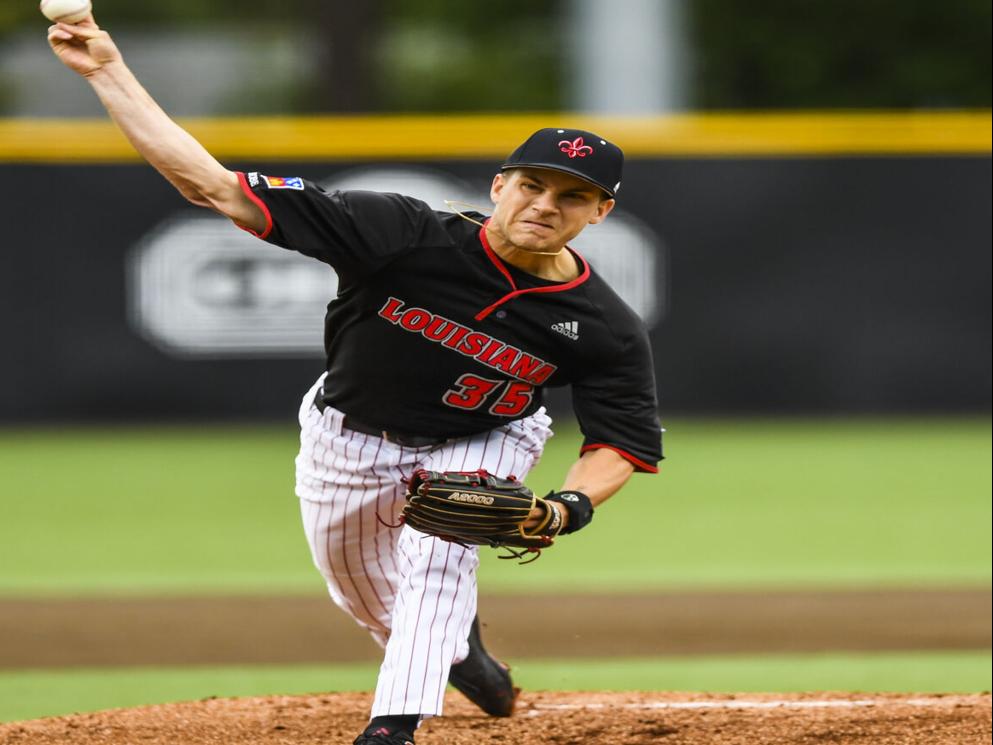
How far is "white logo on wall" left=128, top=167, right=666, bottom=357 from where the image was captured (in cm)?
1048

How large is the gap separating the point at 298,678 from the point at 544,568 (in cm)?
212

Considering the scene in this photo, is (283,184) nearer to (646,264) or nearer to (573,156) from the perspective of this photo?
(573,156)

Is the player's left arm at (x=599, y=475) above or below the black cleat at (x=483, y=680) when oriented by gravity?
above

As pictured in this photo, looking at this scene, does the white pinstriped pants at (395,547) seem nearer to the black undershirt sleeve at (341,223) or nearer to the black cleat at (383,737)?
the black cleat at (383,737)

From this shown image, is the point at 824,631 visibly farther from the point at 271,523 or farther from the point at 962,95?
the point at 962,95

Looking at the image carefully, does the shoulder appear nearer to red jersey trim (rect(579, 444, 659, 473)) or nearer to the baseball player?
the baseball player

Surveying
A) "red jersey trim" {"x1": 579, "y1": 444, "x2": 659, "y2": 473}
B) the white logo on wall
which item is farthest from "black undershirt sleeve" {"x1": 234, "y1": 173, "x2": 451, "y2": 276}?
the white logo on wall

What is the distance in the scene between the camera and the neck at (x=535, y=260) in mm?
3953

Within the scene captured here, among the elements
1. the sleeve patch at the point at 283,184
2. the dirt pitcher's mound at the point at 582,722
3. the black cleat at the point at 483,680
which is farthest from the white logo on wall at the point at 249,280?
the sleeve patch at the point at 283,184

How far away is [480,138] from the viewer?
10812 mm

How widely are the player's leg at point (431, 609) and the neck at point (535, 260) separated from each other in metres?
0.46

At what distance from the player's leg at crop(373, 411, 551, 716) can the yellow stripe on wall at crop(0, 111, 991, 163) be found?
6.64 metres

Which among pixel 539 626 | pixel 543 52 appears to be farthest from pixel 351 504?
pixel 543 52

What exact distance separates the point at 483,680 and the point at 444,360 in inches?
41.9
